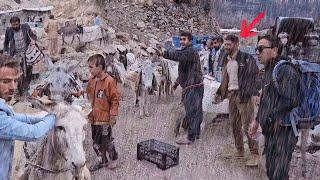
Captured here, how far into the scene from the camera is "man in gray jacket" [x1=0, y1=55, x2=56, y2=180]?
9.25 ft

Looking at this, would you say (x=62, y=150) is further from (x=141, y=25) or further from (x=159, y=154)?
(x=141, y=25)

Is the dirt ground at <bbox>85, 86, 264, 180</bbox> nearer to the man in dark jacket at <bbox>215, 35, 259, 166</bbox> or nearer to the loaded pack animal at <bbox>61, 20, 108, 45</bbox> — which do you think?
the man in dark jacket at <bbox>215, 35, 259, 166</bbox>

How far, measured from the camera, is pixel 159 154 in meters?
6.58

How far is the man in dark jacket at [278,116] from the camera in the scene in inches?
167

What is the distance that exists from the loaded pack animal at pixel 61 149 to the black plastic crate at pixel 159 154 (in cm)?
291

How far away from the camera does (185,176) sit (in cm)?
630

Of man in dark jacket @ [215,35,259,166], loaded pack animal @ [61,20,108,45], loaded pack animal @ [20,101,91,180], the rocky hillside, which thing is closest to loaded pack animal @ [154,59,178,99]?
man in dark jacket @ [215,35,259,166]

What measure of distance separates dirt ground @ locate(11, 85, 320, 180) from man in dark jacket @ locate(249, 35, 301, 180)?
170cm

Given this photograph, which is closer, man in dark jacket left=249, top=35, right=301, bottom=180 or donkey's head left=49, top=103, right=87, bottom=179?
donkey's head left=49, top=103, right=87, bottom=179

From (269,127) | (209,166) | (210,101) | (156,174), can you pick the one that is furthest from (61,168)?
(210,101)

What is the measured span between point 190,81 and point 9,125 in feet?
15.4

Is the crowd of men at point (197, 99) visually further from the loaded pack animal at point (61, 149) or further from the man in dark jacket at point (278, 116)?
the loaded pack animal at point (61, 149)

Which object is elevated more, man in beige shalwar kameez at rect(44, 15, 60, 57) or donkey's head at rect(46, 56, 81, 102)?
donkey's head at rect(46, 56, 81, 102)

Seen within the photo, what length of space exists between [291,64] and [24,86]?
24.5ft
